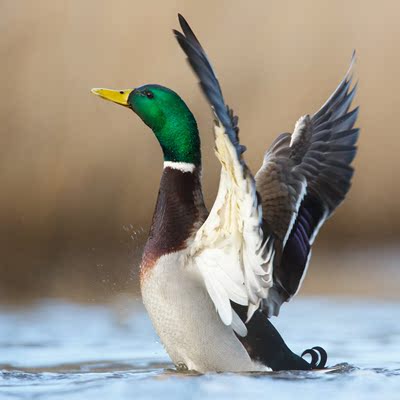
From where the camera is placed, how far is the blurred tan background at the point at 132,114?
11188 mm

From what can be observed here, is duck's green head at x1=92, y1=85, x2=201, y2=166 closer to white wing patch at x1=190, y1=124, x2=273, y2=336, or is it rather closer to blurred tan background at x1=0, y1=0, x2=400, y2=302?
white wing patch at x1=190, y1=124, x2=273, y2=336

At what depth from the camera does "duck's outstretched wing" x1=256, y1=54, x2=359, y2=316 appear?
20.2 ft

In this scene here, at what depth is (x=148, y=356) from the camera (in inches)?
292

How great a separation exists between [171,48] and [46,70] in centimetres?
117

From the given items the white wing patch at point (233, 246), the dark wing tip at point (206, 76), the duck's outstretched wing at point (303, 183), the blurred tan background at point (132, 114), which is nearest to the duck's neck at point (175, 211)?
the white wing patch at point (233, 246)

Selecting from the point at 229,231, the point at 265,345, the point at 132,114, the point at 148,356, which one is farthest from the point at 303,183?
the point at 132,114

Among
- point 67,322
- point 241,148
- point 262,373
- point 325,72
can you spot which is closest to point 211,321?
point 262,373

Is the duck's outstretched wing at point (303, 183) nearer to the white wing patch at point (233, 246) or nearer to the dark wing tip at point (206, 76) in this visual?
the white wing patch at point (233, 246)

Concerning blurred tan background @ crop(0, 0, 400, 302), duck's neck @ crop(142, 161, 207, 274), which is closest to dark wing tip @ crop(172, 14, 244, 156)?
duck's neck @ crop(142, 161, 207, 274)

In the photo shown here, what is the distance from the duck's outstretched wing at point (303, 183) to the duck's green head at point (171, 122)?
45cm

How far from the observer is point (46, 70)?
11.4m

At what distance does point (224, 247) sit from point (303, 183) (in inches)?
37.4

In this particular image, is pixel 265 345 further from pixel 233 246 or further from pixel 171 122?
pixel 171 122

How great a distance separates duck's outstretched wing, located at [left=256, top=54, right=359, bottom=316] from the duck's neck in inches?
14.2
